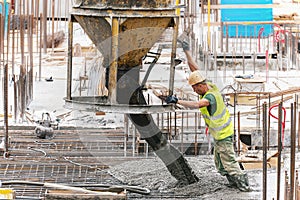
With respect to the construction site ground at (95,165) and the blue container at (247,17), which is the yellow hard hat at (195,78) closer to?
the construction site ground at (95,165)

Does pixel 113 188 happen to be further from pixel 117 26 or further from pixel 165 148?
pixel 117 26

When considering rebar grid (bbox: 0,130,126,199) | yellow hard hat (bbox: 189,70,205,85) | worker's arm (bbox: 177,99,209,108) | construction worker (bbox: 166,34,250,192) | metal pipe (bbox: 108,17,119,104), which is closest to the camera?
metal pipe (bbox: 108,17,119,104)

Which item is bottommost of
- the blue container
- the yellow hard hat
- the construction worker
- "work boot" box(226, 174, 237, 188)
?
"work boot" box(226, 174, 237, 188)

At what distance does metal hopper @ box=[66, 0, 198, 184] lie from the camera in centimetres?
1084

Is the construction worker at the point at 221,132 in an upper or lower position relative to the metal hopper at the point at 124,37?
lower

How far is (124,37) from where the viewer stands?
10914 mm

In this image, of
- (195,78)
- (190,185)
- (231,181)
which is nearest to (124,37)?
Answer: (195,78)

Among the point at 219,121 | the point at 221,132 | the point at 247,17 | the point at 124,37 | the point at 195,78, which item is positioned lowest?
the point at 221,132

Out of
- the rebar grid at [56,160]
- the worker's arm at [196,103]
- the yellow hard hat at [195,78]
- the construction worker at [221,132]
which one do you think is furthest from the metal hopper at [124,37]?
the rebar grid at [56,160]

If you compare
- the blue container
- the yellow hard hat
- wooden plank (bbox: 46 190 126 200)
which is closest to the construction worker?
the yellow hard hat

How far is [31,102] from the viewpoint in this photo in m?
18.4

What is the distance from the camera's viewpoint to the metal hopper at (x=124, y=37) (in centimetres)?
1084

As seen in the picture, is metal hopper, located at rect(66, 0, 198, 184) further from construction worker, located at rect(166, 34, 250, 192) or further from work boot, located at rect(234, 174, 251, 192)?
work boot, located at rect(234, 174, 251, 192)

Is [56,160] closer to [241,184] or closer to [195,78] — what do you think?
[195,78]
